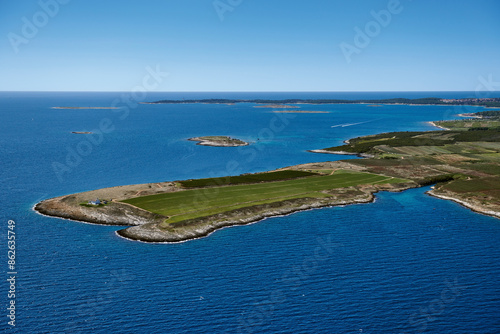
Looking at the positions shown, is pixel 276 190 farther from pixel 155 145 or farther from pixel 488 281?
pixel 155 145

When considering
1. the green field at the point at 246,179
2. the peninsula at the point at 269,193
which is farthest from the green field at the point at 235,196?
the green field at the point at 246,179

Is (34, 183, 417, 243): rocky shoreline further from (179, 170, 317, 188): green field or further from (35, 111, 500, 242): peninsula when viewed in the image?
(179, 170, 317, 188): green field

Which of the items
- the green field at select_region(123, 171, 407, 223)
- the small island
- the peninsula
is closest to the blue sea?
the peninsula

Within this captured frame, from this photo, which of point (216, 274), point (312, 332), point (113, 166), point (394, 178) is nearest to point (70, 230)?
point (216, 274)
